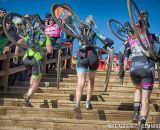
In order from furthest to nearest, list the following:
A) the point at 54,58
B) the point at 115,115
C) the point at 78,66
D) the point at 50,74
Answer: the point at 54,58, the point at 50,74, the point at 78,66, the point at 115,115

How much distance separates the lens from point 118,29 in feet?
33.0

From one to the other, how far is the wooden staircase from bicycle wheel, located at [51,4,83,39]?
1.32 meters

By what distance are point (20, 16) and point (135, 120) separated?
3.88 meters

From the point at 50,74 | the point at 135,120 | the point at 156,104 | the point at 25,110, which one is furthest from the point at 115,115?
the point at 50,74

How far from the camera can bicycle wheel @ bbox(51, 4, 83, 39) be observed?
710 centimetres

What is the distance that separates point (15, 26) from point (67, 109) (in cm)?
284

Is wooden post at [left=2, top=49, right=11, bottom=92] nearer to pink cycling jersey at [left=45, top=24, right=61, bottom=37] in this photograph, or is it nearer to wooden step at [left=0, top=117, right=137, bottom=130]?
pink cycling jersey at [left=45, top=24, right=61, bottom=37]

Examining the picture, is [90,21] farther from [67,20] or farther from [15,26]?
[15,26]

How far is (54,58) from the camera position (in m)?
11.7

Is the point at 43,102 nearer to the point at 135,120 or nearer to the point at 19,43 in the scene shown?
the point at 19,43

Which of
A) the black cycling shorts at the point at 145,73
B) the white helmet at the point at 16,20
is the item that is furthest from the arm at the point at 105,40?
the white helmet at the point at 16,20

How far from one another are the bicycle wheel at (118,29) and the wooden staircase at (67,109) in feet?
3.80

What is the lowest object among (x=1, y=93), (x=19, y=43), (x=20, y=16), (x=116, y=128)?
(x=116, y=128)

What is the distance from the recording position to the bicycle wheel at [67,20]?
7102 mm
